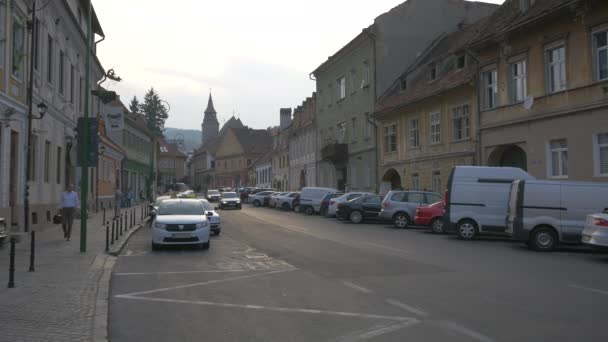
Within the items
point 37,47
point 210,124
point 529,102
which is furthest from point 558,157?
point 210,124

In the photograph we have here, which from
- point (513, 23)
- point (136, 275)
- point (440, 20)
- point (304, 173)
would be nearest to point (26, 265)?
point (136, 275)

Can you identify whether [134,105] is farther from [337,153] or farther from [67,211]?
[67,211]

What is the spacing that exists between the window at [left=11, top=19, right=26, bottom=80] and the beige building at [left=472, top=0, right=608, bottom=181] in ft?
62.3

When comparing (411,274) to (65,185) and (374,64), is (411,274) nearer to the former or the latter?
(65,185)

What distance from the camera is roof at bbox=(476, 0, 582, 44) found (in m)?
22.9

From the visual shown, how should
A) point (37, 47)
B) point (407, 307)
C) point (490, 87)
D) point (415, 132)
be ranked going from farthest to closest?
point (415, 132)
point (490, 87)
point (37, 47)
point (407, 307)

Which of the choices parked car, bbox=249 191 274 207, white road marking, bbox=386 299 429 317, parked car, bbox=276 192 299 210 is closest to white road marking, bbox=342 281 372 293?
white road marking, bbox=386 299 429 317

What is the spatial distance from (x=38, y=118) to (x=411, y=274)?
14755 mm

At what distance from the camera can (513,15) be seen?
26906 millimetres

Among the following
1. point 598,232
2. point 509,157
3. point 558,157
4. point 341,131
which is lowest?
point 598,232

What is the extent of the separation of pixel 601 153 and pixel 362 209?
12.2 m

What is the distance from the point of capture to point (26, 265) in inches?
494

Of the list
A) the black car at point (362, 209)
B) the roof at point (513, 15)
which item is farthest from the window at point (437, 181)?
the roof at point (513, 15)

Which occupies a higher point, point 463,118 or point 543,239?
point 463,118
